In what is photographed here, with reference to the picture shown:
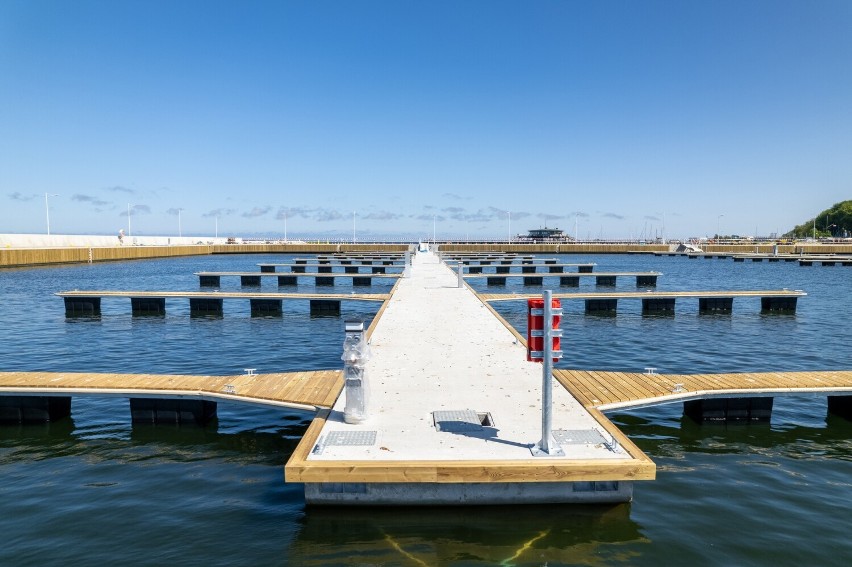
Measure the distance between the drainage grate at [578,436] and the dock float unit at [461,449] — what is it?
1 centimetres

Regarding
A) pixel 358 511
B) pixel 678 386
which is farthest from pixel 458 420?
pixel 678 386

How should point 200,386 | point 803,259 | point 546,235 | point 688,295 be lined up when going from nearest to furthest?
point 200,386
point 688,295
point 803,259
point 546,235

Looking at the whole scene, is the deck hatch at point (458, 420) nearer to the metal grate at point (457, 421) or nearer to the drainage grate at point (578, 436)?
the metal grate at point (457, 421)

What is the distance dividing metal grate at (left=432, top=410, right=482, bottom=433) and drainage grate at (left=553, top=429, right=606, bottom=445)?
960 mm

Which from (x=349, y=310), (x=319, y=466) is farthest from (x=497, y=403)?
(x=349, y=310)

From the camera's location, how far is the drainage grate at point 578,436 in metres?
6.42

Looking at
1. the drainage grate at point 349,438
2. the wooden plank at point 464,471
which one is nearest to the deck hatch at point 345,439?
the drainage grate at point 349,438

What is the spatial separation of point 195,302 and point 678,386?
72.5 ft

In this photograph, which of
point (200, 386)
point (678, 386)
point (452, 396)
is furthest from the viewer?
point (200, 386)

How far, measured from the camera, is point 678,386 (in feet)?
29.0

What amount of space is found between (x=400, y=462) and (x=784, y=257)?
7236 centimetres

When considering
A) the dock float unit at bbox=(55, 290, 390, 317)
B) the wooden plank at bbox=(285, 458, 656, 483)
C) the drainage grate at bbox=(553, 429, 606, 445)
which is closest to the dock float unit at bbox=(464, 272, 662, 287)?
the dock float unit at bbox=(55, 290, 390, 317)

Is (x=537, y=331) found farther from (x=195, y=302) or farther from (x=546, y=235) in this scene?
(x=546, y=235)

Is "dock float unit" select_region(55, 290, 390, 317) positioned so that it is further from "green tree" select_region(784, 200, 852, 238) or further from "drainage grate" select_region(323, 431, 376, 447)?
"green tree" select_region(784, 200, 852, 238)
